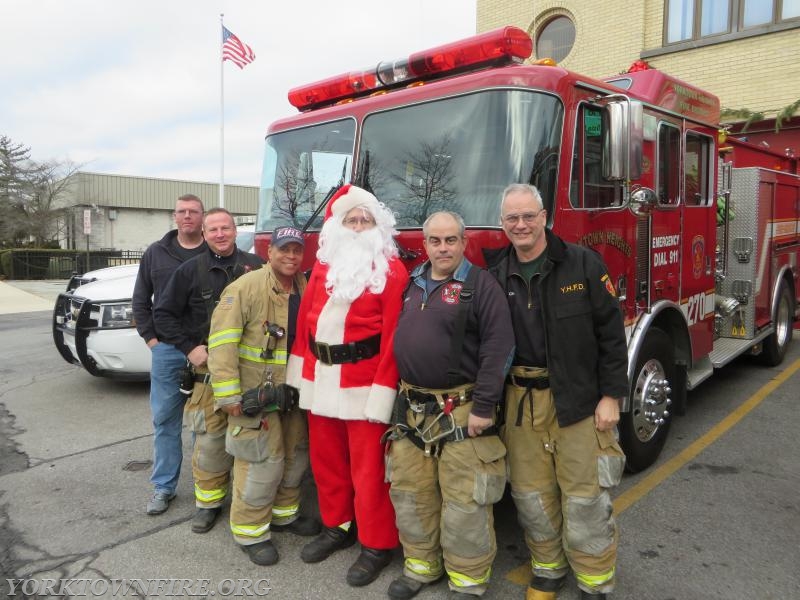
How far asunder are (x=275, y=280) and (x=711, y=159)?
349 cm

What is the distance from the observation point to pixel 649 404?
401 cm

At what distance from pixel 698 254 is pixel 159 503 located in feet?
13.3

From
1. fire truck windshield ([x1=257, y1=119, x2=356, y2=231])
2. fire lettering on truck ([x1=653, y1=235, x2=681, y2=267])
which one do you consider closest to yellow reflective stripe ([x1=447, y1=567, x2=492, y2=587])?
fire truck windshield ([x1=257, y1=119, x2=356, y2=231])

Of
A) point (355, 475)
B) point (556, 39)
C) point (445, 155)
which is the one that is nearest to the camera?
point (355, 475)

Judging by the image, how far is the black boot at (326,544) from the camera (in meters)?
3.13

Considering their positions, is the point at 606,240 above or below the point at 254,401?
above

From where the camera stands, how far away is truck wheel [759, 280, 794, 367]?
6.84 meters

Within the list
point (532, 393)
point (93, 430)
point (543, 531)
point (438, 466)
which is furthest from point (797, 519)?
point (93, 430)

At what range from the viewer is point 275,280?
3.27m

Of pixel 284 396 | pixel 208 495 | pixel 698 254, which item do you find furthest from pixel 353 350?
pixel 698 254

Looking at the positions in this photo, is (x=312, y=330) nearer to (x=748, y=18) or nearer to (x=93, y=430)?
(x=93, y=430)

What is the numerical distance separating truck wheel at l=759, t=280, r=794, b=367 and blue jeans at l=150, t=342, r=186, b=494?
5989 mm

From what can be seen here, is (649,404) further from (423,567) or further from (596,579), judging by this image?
(423,567)

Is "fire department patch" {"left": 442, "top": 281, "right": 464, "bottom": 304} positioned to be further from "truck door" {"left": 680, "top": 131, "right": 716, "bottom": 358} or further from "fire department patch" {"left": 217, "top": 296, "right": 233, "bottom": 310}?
"truck door" {"left": 680, "top": 131, "right": 716, "bottom": 358}
